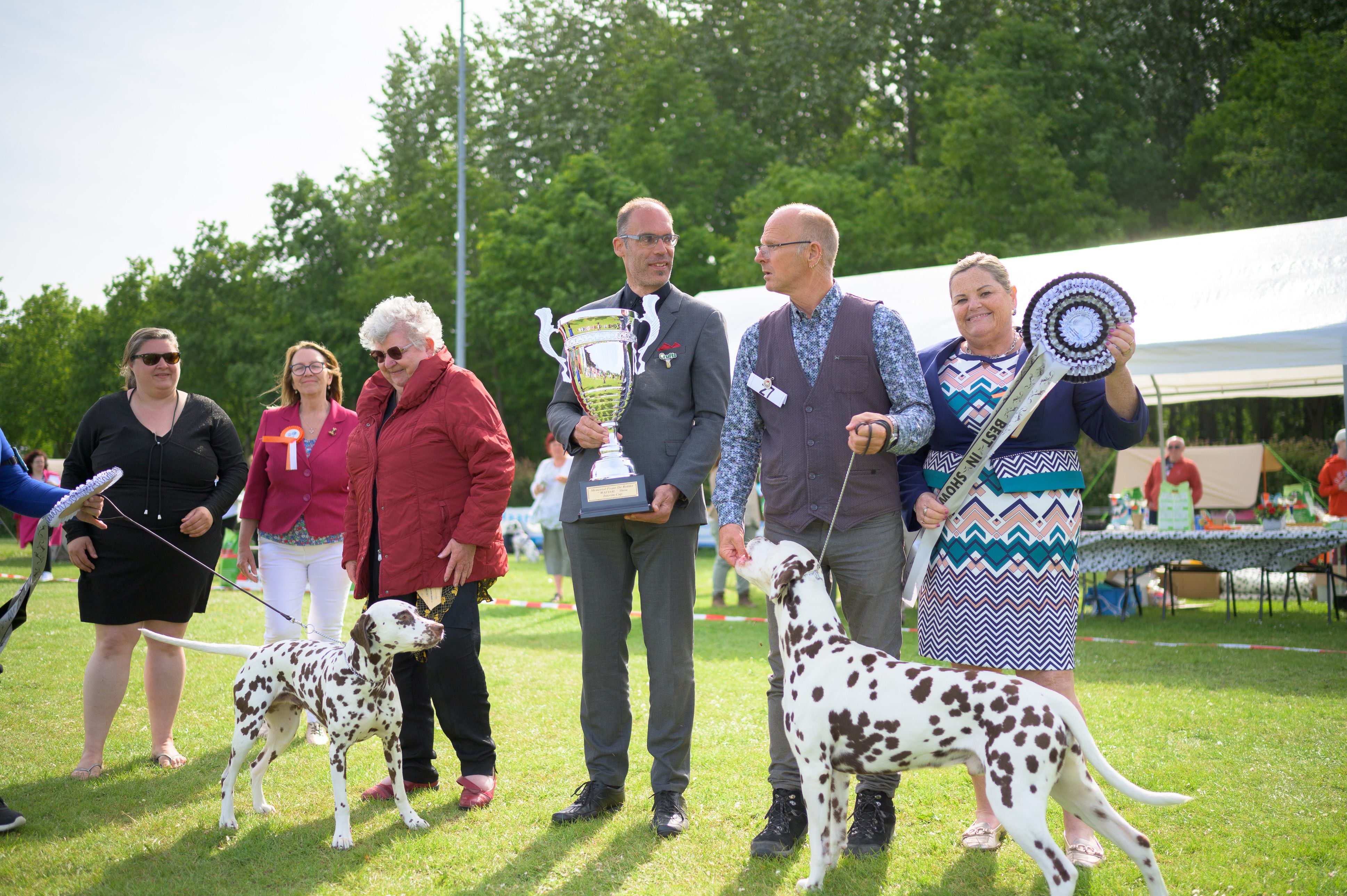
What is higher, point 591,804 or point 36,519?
point 36,519

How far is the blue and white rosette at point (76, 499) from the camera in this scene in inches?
159

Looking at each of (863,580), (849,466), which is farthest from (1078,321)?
(863,580)

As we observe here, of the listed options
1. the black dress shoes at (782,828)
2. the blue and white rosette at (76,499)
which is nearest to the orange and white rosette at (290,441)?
the blue and white rosette at (76,499)

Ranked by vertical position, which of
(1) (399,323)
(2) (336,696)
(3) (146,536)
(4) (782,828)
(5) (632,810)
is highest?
(1) (399,323)

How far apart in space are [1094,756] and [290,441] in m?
4.59

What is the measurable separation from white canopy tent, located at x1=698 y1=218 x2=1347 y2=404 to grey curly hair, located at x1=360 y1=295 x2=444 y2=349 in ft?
15.5

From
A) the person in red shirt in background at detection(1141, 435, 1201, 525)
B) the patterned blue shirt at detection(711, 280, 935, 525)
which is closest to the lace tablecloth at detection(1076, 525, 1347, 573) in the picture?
the person in red shirt in background at detection(1141, 435, 1201, 525)

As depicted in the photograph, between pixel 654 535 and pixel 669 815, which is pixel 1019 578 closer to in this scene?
pixel 654 535

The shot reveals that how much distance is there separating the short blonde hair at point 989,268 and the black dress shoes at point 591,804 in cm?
260

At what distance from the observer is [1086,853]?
365 cm

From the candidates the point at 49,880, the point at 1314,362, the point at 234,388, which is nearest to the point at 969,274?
the point at 49,880

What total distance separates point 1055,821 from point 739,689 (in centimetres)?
317

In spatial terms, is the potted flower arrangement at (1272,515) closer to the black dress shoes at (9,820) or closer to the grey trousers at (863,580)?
the grey trousers at (863,580)

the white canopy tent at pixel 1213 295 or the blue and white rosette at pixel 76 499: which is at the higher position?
the white canopy tent at pixel 1213 295
